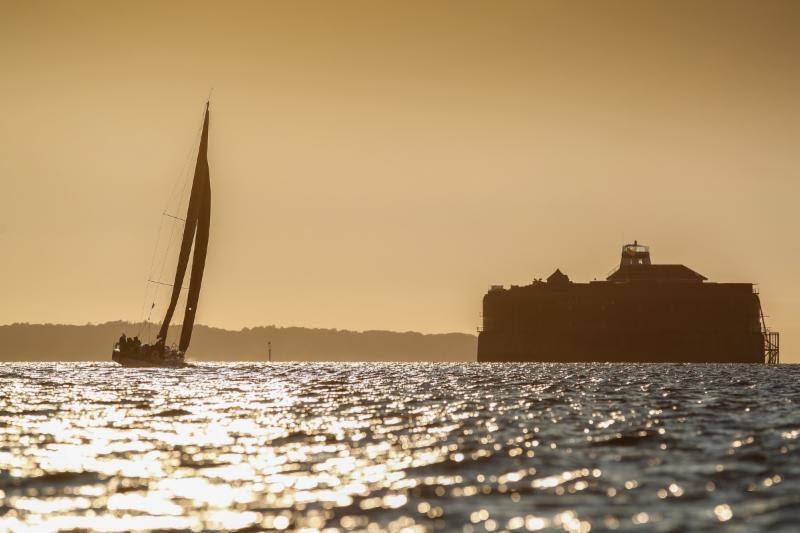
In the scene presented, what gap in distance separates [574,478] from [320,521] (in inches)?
256

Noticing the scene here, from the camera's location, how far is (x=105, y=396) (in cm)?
5562

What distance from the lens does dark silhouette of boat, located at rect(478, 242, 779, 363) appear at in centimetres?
19238

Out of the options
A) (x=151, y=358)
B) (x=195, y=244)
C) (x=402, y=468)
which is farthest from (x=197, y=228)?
(x=402, y=468)

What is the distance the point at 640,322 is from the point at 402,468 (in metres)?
174

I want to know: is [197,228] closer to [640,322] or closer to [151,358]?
[151,358]

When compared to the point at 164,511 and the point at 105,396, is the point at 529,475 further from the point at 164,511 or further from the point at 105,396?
the point at 105,396

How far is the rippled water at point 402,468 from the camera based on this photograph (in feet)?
60.7

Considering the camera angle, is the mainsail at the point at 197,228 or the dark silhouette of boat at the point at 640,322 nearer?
the mainsail at the point at 197,228

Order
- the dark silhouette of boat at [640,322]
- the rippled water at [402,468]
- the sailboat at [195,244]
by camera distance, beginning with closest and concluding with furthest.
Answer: the rippled water at [402,468]
the sailboat at [195,244]
the dark silhouette of boat at [640,322]

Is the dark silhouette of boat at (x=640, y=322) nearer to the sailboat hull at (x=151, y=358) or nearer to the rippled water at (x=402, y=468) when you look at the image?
the sailboat hull at (x=151, y=358)

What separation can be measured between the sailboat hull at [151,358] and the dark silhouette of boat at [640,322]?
9991 cm

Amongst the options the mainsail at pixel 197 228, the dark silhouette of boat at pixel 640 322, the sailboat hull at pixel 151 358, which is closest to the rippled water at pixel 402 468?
the mainsail at pixel 197 228

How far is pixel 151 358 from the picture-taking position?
340ft

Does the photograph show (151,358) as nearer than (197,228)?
No
